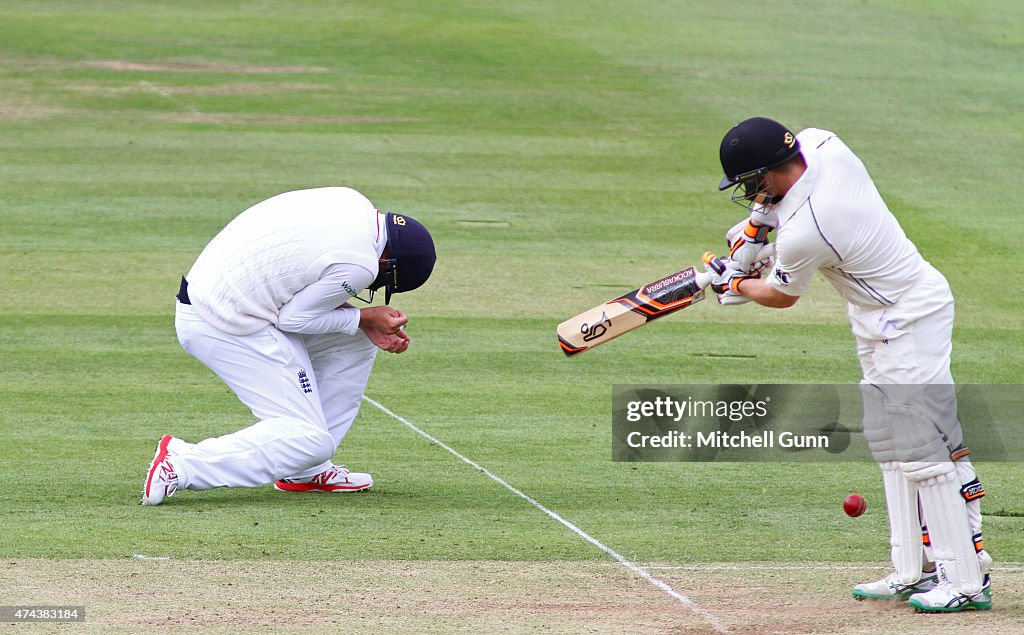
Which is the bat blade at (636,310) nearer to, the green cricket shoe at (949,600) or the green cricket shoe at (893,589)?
the green cricket shoe at (893,589)

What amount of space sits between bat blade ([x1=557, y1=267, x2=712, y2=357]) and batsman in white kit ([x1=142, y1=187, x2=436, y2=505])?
37.2 inches

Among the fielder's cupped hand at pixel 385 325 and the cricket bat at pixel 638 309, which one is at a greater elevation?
the cricket bat at pixel 638 309

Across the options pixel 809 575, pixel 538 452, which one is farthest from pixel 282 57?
pixel 809 575

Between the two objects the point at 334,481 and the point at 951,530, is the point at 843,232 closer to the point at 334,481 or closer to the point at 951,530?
the point at 951,530

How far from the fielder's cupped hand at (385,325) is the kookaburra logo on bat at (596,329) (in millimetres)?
1028

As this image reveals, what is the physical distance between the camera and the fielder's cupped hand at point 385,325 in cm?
782

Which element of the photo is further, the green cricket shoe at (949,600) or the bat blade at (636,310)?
the bat blade at (636,310)

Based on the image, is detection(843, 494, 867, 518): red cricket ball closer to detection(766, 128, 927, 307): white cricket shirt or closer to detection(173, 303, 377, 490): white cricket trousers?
detection(766, 128, 927, 307): white cricket shirt

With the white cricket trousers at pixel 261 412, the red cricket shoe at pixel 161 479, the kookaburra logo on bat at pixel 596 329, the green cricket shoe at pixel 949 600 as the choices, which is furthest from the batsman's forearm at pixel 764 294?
the red cricket shoe at pixel 161 479

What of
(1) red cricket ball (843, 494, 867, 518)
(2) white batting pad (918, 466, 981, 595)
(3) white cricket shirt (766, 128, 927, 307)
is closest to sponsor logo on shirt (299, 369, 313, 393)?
(3) white cricket shirt (766, 128, 927, 307)

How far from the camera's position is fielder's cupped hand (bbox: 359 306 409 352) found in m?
7.82

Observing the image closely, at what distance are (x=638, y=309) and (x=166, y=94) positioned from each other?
16.0 meters

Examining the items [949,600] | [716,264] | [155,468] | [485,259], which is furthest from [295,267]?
[485,259]

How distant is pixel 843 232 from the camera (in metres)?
6.09
